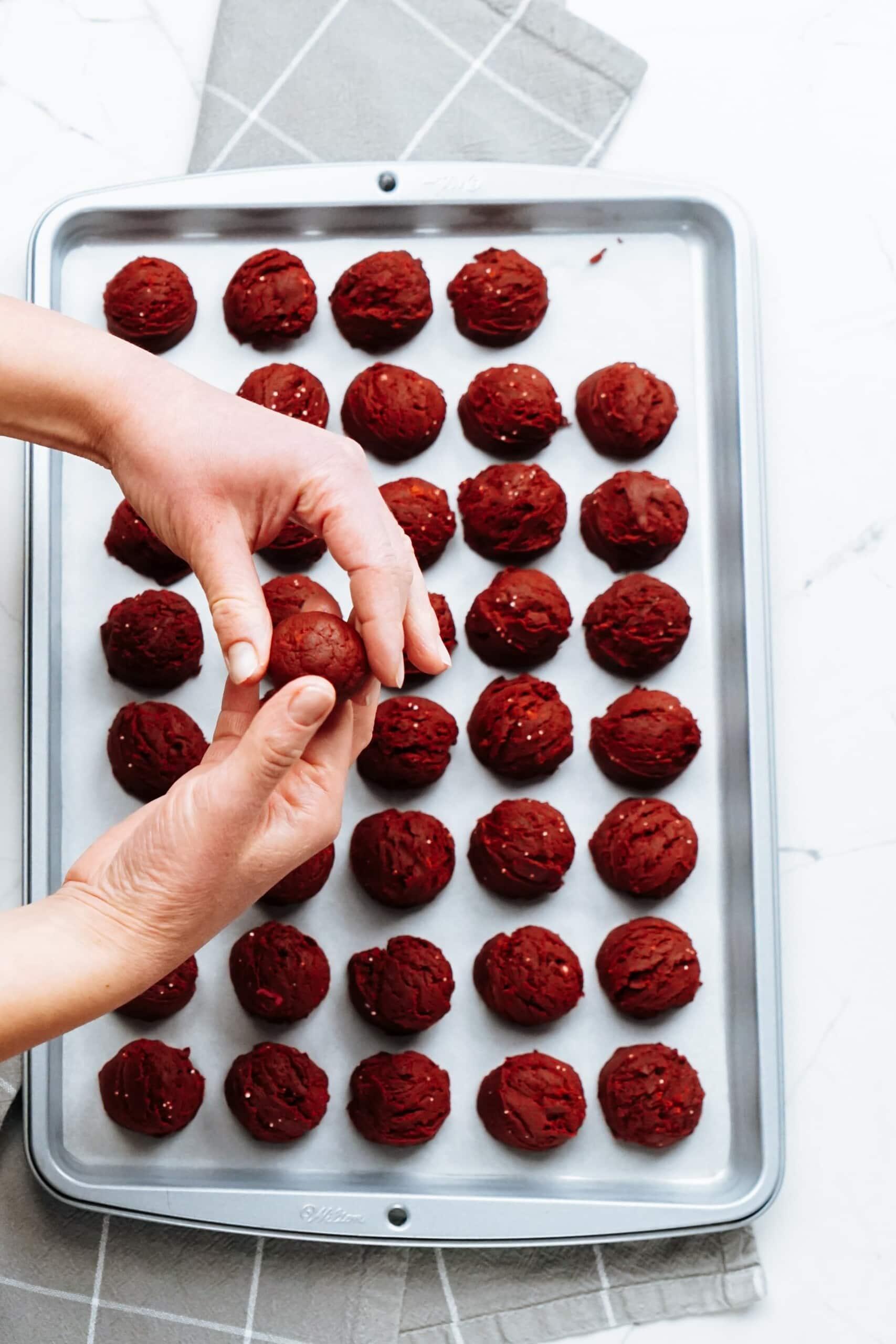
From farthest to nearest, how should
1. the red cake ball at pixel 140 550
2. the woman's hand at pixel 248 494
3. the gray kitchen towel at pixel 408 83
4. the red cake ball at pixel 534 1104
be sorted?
the gray kitchen towel at pixel 408 83
the red cake ball at pixel 140 550
the red cake ball at pixel 534 1104
the woman's hand at pixel 248 494

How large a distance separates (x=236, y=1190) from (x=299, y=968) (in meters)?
0.37

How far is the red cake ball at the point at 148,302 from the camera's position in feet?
6.59

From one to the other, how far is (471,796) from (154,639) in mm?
601

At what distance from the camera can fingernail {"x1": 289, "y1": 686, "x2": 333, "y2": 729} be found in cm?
128

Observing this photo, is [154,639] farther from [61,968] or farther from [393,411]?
[61,968]

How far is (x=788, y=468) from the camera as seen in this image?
2115 millimetres

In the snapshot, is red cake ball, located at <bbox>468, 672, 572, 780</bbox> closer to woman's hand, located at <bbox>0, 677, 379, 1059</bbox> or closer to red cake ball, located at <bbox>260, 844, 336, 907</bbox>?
red cake ball, located at <bbox>260, 844, 336, 907</bbox>

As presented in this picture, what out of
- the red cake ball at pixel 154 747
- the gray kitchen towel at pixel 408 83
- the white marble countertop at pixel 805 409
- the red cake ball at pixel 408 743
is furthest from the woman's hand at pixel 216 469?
the gray kitchen towel at pixel 408 83

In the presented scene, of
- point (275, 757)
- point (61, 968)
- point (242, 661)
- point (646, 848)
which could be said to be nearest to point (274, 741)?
point (275, 757)

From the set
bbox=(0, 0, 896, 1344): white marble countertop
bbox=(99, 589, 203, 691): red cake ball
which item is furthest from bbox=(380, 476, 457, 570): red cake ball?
bbox=(0, 0, 896, 1344): white marble countertop

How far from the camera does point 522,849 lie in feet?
6.29

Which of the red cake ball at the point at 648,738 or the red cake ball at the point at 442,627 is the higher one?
the red cake ball at the point at 442,627

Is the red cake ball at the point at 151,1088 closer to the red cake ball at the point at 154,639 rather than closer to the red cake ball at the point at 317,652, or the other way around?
the red cake ball at the point at 154,639

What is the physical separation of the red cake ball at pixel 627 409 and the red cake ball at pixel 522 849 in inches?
25.3
